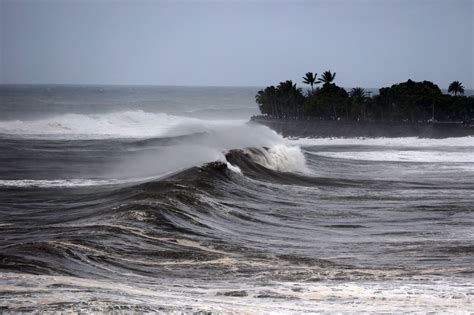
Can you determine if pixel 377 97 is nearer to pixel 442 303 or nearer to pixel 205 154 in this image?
pixel 205 154

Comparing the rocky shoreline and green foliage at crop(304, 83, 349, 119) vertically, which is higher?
green foliage at crop(304, 83, 349, 119)

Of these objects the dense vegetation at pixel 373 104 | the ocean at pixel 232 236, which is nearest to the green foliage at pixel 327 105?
the dense vegetation at pixel 373 104

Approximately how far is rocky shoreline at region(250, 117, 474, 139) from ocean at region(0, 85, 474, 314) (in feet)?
144

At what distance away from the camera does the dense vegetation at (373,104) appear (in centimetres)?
9894

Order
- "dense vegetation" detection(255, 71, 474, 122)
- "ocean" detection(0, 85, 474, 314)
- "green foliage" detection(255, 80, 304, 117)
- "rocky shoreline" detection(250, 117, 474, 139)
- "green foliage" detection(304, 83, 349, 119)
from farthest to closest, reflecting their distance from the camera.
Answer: "green foliage" detection(255, 80, 304, 117)
"green foliage" detection(304, 83, 349, 119)
"dense vegetation" detection(255, 71, 474, 122)
"rocky shoreline" detection(250, 117, 474, 139)
"ocean" detection(0, 85, 474, 314)

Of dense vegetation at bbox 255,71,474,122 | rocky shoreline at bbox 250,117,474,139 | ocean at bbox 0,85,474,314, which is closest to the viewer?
ocean at bbox 0,85,474,314

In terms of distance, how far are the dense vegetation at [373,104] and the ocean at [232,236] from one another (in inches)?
2153

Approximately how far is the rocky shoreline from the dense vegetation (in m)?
3.51

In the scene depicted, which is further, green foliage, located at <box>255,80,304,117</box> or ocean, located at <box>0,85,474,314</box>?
green foliage, located at <box>255,80,304,117</box>

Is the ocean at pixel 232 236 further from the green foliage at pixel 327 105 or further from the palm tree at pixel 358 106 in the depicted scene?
the green foliage at pixel 327 105

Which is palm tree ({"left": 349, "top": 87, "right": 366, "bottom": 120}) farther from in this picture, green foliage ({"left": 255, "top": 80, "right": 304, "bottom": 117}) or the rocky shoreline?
green foliage ({"left": 255, "top": 80, "right": 304, "bottom": 117})

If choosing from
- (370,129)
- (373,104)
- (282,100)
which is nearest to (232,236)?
(370,129)

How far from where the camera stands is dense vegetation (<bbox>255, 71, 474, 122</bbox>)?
325 feet

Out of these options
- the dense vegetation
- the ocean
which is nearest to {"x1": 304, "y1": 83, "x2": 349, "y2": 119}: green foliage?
the dense vegetation
